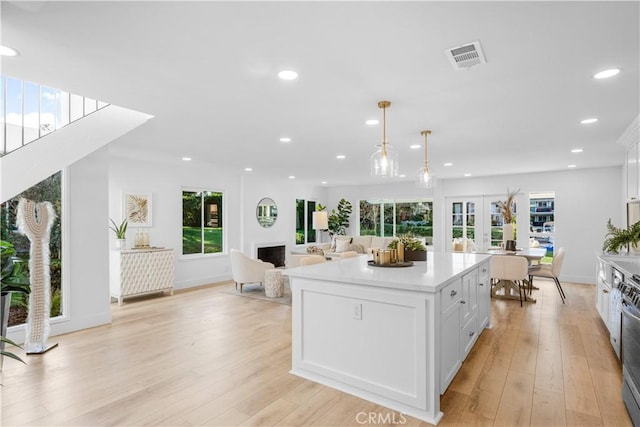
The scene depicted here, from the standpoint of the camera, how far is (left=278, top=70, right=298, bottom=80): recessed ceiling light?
246 cm

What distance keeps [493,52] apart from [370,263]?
6.39 ft

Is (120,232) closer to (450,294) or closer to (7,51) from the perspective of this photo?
(7,51)

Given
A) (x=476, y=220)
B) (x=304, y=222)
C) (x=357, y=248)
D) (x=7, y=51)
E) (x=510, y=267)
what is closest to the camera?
(x=7, y=51)

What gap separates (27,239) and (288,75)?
3.48 meters

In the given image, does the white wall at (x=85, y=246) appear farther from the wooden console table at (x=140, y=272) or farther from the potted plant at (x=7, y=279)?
the potted plant at (x=7, y=279)

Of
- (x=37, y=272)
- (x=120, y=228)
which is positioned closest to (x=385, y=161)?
(x=37, y=272)

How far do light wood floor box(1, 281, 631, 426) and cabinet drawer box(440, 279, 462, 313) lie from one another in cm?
68

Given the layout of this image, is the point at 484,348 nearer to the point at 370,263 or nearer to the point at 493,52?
the point at 370,263

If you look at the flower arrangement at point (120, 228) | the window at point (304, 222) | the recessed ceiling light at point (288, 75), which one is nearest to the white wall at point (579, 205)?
the window at point (304, 222)

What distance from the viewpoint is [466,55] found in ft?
7.16

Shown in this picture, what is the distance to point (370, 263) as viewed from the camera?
10.8 feet

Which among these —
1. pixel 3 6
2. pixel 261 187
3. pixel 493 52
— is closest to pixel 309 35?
pixel 493 52

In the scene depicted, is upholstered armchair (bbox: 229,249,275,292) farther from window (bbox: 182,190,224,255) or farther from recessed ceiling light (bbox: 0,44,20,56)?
recessed ceiling light (bbox: 0,44,20,56)

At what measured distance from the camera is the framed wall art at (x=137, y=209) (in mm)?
5863
